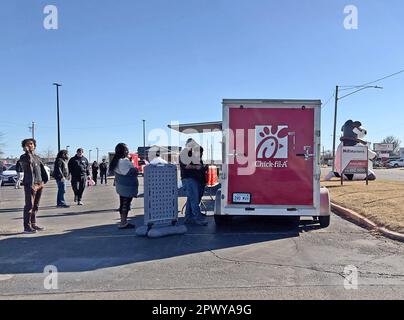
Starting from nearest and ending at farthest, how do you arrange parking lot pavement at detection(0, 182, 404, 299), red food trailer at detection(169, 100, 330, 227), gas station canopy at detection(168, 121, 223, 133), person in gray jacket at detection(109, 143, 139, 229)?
1. parking lot pavement at detection(0, 182, 404, 299)
2. red food trailer at detection(169, 100, 330, 227)
3. person in gray jacket at detection(109, 143, 139, 229)
4. gas station canopy at detection(168, 121, 223, 133)

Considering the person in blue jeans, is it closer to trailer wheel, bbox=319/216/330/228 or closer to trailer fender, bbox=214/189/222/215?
trailer fender, bbox=214/189/222/215

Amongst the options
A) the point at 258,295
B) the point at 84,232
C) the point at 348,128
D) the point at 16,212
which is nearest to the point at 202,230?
the point at 84,232

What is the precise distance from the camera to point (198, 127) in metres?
14.5

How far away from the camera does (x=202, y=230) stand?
8.84m

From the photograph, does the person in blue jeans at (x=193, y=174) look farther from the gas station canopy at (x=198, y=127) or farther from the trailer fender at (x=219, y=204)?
the gas station canopy at (x=198, y=127)

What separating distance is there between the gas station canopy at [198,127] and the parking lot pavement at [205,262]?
17.8 ft

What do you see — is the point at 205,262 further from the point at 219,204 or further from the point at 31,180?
the point at 31,180

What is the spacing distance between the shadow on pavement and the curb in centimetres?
156

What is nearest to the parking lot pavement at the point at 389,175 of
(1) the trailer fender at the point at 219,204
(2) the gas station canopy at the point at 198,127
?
(2) the gas station canopy at the point at 198,127

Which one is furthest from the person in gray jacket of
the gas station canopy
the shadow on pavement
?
the gas station canopy

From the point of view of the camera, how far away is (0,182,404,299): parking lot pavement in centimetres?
483

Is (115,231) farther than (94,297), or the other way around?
(115,231)
